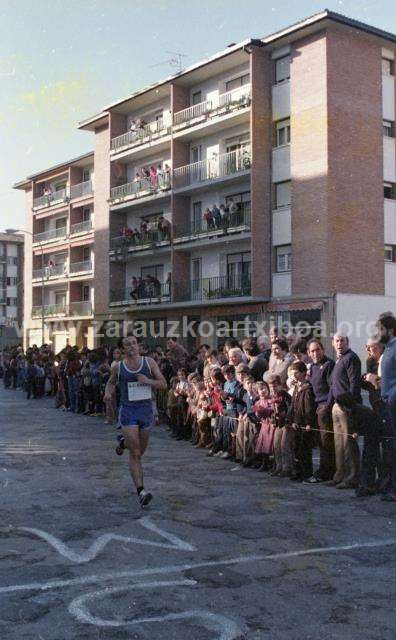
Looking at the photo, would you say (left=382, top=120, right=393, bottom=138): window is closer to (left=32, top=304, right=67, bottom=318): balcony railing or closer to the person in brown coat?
the person in brown coat

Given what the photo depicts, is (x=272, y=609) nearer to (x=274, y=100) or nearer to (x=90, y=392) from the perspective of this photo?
(x=90, y=392)

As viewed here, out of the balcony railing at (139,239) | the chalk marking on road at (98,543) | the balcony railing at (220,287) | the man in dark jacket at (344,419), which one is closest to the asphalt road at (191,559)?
the chalk marking on road at (98,543)

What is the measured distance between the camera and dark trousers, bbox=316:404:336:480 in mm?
9969

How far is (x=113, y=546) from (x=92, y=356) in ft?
48.4

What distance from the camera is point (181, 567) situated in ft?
19.0

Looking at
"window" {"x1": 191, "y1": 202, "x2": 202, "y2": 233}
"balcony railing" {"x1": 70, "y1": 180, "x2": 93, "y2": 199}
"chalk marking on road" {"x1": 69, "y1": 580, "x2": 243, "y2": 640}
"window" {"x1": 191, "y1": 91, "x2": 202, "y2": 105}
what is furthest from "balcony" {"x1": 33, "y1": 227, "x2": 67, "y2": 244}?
"chalk marking on road" {"x1": 69, "y1": 580, "x2": 243, "y2": 640}

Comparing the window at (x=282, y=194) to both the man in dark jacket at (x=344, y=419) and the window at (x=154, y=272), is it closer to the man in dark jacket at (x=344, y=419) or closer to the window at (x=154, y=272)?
the window at (x=154, y=272)

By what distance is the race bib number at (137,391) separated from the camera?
28.3 feet

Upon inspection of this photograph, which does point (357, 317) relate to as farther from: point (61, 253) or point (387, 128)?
point (61, 253)

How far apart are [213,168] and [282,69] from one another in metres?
5.41

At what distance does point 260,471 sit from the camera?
10.9m

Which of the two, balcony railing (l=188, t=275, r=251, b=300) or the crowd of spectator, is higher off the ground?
balcony railing (l=188, t=275, r=251, b=300)

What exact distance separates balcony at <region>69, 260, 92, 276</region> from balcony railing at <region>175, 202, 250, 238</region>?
12.3 metres

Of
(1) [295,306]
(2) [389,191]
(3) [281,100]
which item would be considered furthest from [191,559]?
(3) [281,100]
